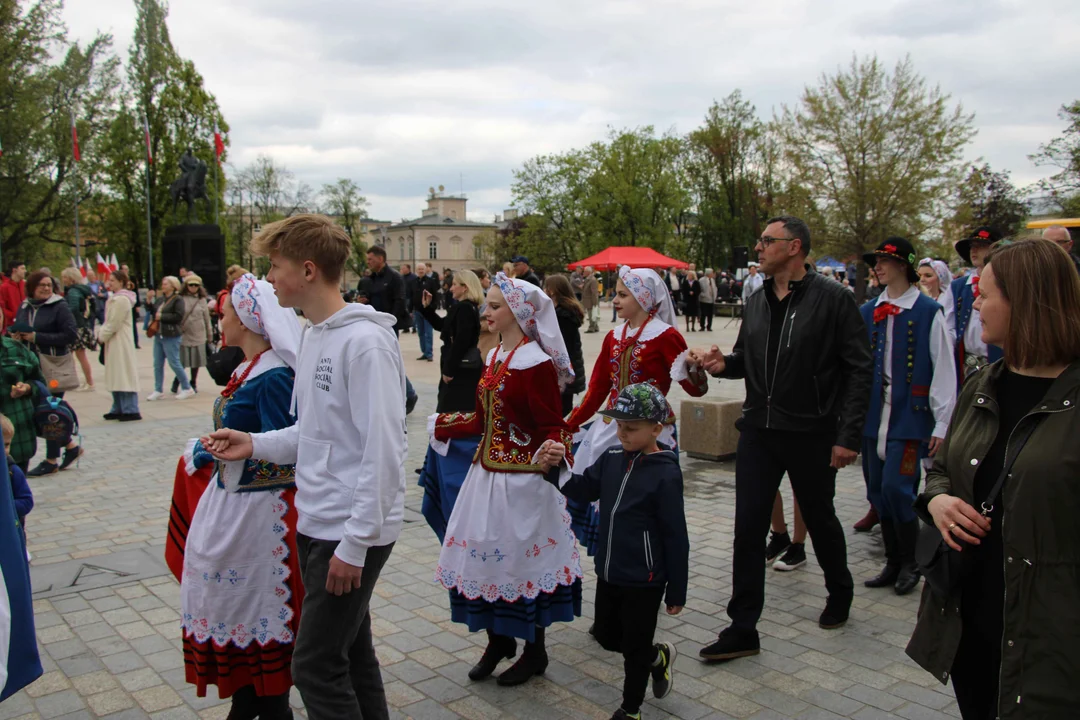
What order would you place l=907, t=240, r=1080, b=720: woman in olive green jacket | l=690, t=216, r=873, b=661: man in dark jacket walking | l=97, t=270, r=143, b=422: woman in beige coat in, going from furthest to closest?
l=97, t=270, r=143, b=422: woman in beige coat → l=690, t=216, r=873, b=661: man in dark jacket walking → l=907, t=240, r=1080, b=720: woman in olive green jacket

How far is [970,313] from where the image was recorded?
21.5 ft

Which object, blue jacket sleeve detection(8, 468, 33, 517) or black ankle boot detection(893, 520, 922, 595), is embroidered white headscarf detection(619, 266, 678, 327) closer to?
black ankle boot detection(893, 520, 922, 595)

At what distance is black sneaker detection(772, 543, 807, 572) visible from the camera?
222 inches

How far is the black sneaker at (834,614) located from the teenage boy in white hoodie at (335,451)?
2.71 metres

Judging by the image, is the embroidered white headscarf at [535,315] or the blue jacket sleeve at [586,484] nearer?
the blue jacket sleeve at [586,484]

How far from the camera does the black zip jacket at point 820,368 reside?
4.34 meters

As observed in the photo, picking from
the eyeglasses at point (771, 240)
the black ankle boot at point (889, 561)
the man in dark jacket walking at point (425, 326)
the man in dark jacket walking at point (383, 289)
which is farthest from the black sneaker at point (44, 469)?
the man in dark jacket walking at point (425, 326)

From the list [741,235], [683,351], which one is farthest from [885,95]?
[683,351]

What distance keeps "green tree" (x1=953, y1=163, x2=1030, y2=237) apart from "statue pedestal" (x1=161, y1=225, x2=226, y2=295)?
87.8 feet

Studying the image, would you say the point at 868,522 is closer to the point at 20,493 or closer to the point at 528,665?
the point at 528,665

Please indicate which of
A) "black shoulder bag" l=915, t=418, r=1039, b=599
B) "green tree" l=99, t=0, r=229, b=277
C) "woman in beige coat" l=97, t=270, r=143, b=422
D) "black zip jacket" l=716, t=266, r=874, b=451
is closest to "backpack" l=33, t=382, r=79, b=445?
"woman in beige coat" l=97, t=270, r=143, b=422

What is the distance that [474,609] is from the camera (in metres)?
4.01

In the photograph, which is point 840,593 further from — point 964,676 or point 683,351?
point 964,676

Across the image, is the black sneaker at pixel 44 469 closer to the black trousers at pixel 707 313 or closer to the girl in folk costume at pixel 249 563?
the girl in folk costume at pixel 249 563
